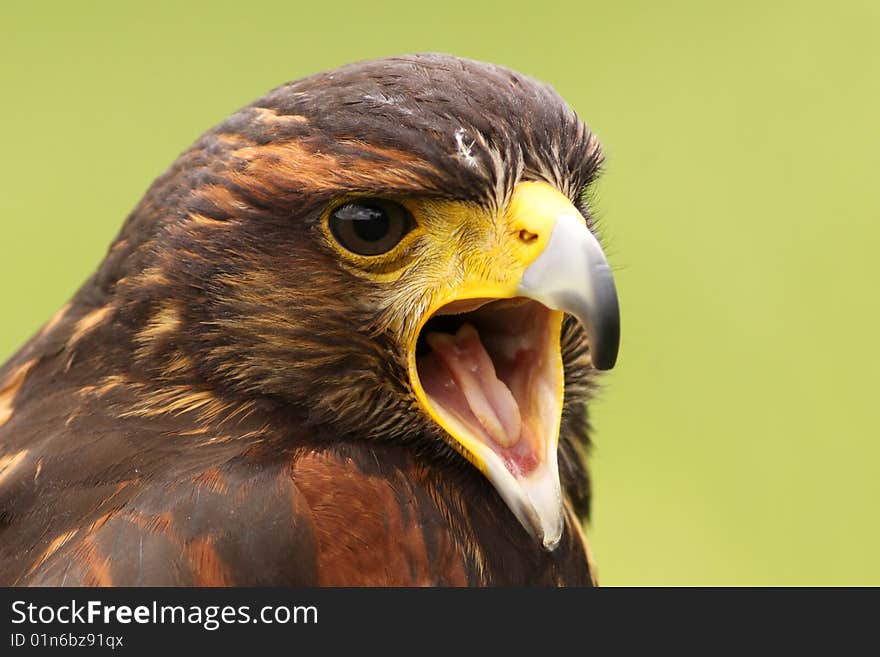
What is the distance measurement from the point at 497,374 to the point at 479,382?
58 millimetres

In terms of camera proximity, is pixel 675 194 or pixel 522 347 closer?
pixel 522 347

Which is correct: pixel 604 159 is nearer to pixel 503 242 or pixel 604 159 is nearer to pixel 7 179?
pixel 503 242

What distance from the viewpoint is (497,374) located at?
9.34 feet

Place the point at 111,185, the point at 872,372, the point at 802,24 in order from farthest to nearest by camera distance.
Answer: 1. the point at 802,24
2. the point at 111,185
3. the point at 872,372

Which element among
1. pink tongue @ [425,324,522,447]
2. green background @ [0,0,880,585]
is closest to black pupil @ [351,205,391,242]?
pink tongue @ [425,324,522,447]

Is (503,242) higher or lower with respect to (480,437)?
higher

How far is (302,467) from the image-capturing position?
262 cm

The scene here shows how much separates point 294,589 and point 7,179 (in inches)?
219

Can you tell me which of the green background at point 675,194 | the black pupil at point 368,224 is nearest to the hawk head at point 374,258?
the black pupil at point 368,224

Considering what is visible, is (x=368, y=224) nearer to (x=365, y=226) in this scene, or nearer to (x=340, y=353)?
(x=365, y=226)

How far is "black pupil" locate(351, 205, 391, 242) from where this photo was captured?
2.67 m

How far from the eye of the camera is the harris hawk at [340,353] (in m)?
2.58

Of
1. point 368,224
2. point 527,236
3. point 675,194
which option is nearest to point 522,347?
point 527,236

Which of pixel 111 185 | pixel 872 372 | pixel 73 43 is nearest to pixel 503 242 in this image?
pixel 872 372
